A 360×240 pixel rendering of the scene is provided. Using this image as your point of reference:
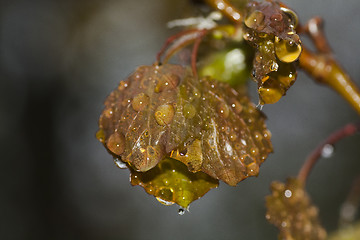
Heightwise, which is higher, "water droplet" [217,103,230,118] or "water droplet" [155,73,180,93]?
"water droplet" [155,73,180,93]

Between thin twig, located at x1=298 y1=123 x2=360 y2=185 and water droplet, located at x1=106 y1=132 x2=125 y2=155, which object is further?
thin twig, located at x1=298 y1=123 x2=360 y2=185

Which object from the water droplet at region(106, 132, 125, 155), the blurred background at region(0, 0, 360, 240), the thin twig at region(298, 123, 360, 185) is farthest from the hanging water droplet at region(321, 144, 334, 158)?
the blurred background at region(0, 0, 360, 240)

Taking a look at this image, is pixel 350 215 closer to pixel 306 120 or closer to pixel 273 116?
pixel 273 116

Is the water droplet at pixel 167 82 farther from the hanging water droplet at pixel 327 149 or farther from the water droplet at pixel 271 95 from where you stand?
the hanging water droplet at pixel 327 149

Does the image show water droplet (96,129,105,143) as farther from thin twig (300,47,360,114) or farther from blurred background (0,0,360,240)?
blurred background (0,0,360,240)

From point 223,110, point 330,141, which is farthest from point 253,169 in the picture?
point 330,141

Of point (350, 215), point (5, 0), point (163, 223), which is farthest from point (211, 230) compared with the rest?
point (350, 215)
